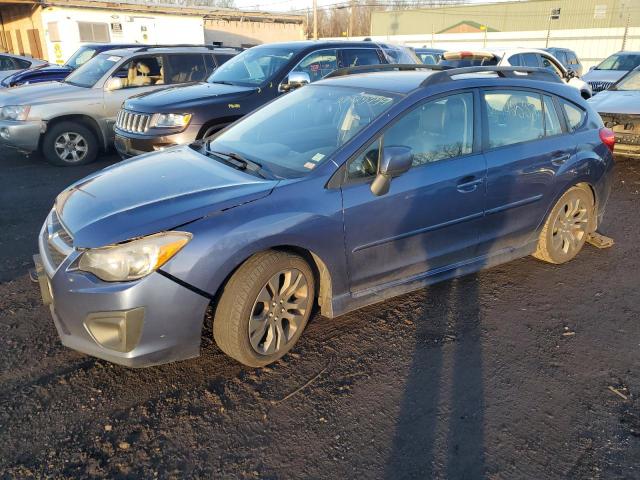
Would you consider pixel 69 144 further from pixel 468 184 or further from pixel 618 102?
pixel 618 102

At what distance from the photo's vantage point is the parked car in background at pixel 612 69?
13.7 m

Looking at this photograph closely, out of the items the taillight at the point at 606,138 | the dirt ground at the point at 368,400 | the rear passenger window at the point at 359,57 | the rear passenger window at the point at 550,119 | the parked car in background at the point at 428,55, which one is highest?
the rear passenger window at the point at 359,57

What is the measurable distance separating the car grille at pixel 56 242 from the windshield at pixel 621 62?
16089 mm

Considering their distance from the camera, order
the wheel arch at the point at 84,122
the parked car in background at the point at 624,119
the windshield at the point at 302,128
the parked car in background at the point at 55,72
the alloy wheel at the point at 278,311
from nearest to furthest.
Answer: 1. the alloy wheel at the point at 278,311
2. the windshield at the point at 302,128
3. the parked car in background at the point at 624,119
4. the wheel arch at the point at 84,122
5. the parked car in background at the point at 55,72

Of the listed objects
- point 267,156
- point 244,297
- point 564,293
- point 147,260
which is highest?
point 267,156

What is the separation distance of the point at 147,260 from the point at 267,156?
1.26m

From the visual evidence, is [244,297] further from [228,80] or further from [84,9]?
[84,9]

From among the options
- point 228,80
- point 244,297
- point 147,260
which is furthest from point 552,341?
point 228,80

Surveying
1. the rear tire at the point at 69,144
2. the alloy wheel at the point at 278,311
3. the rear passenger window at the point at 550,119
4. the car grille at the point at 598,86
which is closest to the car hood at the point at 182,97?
the rear tire at the point at 69,144

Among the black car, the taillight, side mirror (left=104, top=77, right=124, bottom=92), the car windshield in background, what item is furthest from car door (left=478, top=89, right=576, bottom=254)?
side mirror (left=104, top=77, right=124, bottom=92)

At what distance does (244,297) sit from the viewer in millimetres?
2828

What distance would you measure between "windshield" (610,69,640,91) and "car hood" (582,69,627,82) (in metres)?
5.08

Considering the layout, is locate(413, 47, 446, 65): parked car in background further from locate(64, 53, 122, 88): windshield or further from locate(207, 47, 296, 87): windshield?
locate(64, 53, 122, 88): windshield

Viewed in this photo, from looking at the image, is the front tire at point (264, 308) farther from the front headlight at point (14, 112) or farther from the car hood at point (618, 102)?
the car hood at point (618, 102)
